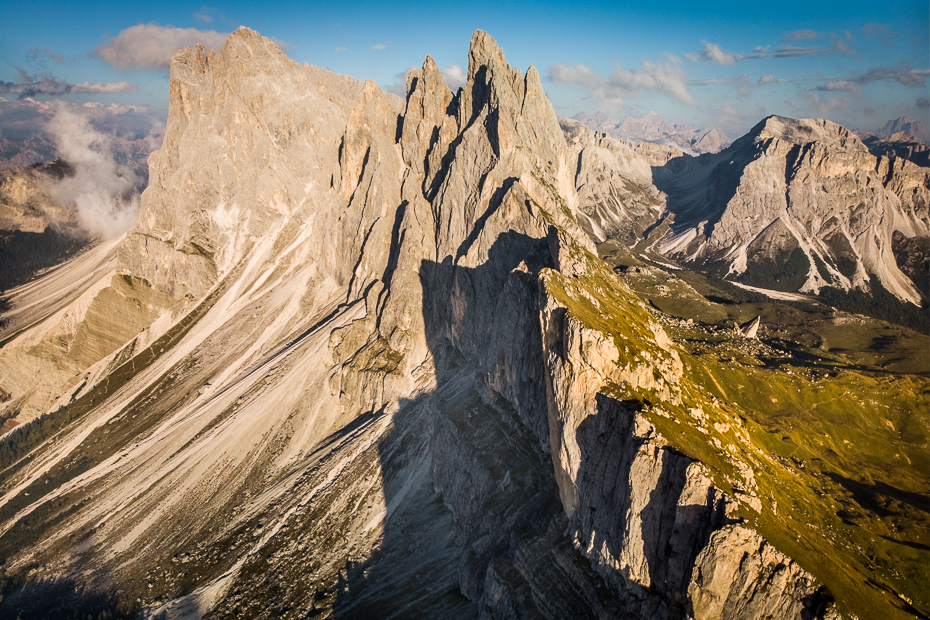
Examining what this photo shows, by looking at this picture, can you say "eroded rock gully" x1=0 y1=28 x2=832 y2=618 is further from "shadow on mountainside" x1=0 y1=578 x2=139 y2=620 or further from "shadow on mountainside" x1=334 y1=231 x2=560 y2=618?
"shadow on mountainside" x1=0 y1=578 x2=139 y2=620

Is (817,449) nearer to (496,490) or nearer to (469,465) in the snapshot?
(496,490)

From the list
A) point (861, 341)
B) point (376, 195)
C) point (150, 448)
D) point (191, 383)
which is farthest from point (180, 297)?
point (861, 341)

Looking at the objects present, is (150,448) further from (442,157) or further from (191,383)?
(442,157)

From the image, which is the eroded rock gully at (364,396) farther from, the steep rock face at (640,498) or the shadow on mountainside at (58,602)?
the shadow on mountainside at (58,602)

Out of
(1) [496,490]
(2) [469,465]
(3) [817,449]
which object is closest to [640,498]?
(1) [496,490]

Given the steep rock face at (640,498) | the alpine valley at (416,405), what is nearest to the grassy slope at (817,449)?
the alpine valley at (416,405)

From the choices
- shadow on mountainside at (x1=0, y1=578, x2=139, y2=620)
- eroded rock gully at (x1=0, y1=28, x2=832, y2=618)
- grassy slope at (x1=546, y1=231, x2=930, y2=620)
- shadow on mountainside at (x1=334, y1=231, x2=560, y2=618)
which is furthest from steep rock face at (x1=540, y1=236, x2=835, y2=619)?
shadow on mountainside at (x1=0, y1=578, x2=139, y2=620)
